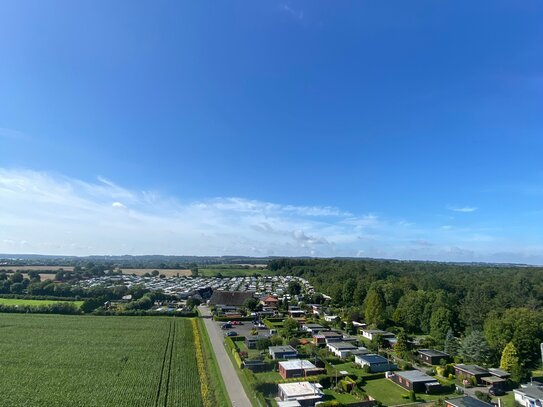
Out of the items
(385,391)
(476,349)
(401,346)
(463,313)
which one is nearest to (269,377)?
(385,391)

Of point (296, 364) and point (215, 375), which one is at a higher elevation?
point (296, 364)

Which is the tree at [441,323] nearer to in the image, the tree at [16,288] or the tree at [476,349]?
the tree at [476,349]

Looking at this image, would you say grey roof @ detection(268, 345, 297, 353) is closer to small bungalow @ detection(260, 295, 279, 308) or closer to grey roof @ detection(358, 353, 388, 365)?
grey roof @ detection(358, 353, 388, 365)

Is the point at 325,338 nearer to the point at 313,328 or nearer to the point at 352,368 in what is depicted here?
the point at 313,328

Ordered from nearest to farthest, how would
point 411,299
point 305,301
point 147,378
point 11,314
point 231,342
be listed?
point 147,378 < point 231,342 < point 411,299 < point 11,314 < point 305,301

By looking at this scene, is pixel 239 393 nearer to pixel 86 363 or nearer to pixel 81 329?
pixel 86 363

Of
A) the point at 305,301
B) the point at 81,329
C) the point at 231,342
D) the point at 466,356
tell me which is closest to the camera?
the point at 466,356

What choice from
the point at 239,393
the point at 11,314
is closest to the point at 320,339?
the point at 239,393
